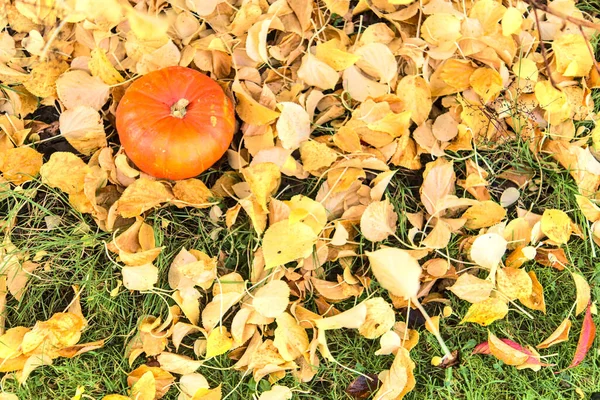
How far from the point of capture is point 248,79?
5.28 ft

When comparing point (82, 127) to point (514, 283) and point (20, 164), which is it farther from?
point (514, 283)

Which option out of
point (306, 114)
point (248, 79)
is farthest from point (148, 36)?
point (306, 114)

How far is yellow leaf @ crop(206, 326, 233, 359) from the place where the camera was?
4.94ft

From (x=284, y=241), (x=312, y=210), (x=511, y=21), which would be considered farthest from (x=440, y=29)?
(x=284, y=241)

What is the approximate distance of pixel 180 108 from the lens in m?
1.47

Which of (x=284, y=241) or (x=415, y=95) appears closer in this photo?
(x=284, y=241)

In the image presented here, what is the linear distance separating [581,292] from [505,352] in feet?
0.84

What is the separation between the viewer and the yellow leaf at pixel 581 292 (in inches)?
61.1

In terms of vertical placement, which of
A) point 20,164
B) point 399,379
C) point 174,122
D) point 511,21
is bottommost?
point 399,379

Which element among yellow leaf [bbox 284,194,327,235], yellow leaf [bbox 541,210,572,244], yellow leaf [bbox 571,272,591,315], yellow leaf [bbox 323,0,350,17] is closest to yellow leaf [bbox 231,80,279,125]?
yellow leaf [bbox 284,194,327,235]

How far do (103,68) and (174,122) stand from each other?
0.28 metres

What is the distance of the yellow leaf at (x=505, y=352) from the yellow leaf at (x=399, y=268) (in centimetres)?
24

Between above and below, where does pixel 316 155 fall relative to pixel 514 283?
above

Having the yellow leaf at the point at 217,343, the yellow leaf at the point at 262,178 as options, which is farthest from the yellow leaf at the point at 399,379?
the yellow leaf at the point at 262,178
